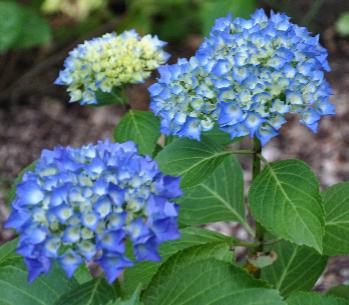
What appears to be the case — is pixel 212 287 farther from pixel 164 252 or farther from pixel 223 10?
pixel 223 10

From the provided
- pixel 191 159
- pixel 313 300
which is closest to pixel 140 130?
pixel 191 159

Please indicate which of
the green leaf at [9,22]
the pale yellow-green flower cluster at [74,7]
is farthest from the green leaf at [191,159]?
the pale yellow-green flower cluster at [74,7]

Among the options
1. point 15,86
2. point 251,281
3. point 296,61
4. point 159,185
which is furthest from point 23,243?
point 15,86

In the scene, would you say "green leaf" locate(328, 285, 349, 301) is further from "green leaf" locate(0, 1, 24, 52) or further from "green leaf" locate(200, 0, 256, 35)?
A: "green leaf" locate(0, 1, 24, 52)

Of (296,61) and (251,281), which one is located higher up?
(296,61)

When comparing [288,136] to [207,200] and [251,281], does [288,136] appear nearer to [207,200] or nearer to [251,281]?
[207,200]

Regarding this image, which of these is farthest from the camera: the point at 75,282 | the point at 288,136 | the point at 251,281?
the point at 288,136

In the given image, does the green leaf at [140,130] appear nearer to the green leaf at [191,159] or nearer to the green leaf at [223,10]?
the green leaf at [191,159]

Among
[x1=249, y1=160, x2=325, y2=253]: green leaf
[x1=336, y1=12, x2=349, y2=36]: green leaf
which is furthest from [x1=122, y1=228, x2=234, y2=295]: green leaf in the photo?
[x1=336, y1=12, x2=349, y2=36]: green leaf
